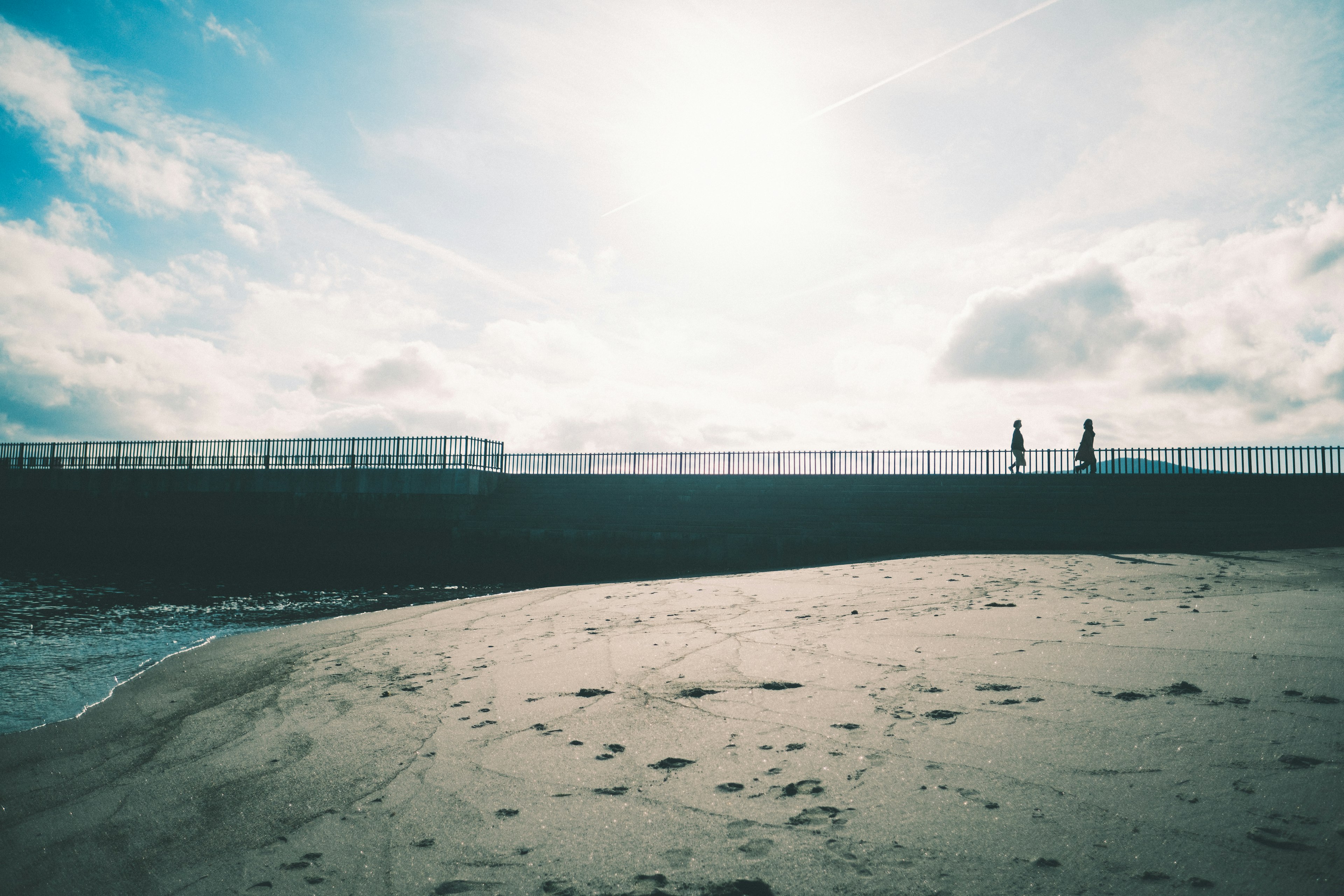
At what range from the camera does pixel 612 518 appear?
24359 mm

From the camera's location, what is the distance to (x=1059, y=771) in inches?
124

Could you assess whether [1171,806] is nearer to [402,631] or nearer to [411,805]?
[411,805]

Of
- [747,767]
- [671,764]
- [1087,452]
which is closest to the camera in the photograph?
[747,767]

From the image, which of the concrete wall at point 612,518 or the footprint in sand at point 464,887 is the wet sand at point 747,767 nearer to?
the footprint in sand at point 464,887

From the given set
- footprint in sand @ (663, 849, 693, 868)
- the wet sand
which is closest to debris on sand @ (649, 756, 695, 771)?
the wet sand

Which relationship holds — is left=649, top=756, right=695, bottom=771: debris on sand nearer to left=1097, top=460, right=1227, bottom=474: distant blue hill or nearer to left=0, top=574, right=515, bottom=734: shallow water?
left=0, top=574, right=515, bottom=734: shallow water

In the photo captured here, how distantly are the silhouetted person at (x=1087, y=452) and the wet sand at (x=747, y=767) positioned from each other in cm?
1746

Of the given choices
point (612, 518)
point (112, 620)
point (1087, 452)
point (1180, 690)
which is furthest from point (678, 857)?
point (1087, 452)

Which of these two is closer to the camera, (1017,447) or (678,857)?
(678,857)

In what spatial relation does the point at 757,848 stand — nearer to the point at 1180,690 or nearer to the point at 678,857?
the point at 678,857

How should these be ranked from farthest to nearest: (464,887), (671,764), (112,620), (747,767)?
(112,620)
(671,764)
(747,767)
(464,887)

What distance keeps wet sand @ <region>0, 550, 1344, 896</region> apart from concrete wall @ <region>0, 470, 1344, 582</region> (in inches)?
480

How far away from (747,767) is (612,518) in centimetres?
2100

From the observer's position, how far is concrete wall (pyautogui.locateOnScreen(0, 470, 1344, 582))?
18.6 meters
